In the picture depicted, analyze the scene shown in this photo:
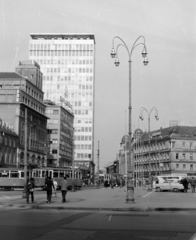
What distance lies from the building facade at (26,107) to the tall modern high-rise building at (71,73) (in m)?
39.7

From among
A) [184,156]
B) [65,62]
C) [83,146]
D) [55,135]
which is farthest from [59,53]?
[184,156]

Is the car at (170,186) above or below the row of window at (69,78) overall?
→ below

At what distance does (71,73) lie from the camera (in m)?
149

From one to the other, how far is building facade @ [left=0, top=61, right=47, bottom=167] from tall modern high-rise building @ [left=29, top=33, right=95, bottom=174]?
Answer: 3969 centimetres

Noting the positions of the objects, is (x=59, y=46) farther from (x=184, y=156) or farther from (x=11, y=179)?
(x=11, y=179)

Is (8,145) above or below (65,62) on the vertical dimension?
below

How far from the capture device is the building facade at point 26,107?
293 ft

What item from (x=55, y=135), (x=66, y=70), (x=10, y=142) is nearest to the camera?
(x=10, y=142)

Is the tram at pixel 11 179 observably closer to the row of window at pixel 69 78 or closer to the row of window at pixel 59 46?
the row of window at pixel 69 78

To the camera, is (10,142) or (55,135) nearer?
(10,142)

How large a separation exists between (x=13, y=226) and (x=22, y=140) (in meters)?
78.4

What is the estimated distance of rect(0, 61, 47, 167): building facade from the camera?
89.2 m

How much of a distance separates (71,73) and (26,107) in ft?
208

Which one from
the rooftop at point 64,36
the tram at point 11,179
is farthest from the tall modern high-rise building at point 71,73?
the tram at point 11,179
